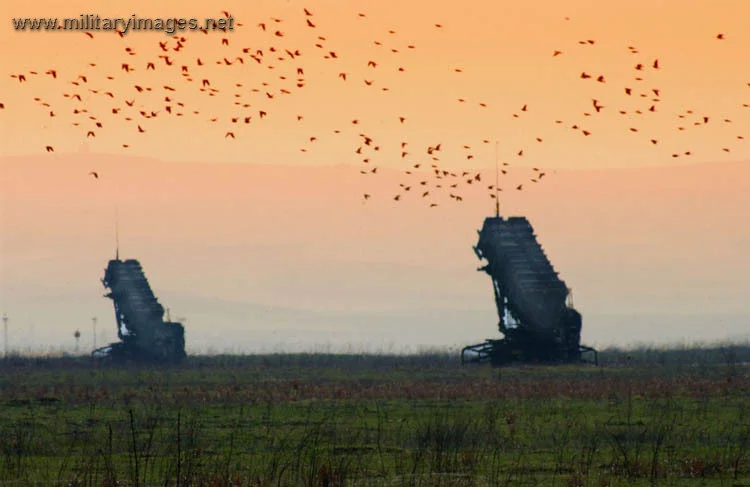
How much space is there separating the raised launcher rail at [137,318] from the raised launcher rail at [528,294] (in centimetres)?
3564

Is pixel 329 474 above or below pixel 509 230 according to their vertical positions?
below

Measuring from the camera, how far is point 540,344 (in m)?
92.7

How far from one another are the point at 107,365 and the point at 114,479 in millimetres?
91104

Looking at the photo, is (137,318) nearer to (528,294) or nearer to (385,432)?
(528,294)

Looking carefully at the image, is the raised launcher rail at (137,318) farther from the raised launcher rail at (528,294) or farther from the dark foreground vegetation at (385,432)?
the dark foreground vegetation at (385,432)

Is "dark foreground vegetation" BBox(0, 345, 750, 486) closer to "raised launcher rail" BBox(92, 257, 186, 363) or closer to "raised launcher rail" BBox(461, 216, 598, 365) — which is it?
"raised launcher rail" BBox(461, 216, 598, 365)

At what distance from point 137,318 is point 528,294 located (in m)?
40.2

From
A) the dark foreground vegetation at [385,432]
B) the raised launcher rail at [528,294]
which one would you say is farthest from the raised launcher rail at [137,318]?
the dark foreground vegetation at [385,432]

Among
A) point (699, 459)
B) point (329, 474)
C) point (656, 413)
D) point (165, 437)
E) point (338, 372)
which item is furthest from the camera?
point (338, 372)

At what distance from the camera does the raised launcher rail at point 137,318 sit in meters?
120

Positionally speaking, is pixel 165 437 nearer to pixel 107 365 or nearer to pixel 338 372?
pixel 338 372

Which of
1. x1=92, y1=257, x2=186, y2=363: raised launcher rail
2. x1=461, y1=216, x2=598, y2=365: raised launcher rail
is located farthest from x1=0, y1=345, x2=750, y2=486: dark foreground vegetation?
x1=92, y1=257, x2=186, y2=363: raised launcher rail

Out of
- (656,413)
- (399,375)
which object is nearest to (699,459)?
(656,413)

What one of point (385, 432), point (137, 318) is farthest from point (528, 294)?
point (385, 432)
